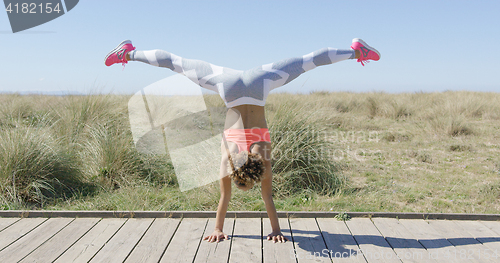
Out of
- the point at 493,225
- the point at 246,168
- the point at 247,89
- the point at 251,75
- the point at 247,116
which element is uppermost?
the point at 251,75

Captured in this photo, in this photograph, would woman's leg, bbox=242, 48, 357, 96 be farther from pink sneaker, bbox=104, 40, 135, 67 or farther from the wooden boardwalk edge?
the wooden boardwalk edge

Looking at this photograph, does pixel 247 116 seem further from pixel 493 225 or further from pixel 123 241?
pixel 493 225

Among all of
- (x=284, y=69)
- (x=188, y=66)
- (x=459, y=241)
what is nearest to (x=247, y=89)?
(x=284, y=69)

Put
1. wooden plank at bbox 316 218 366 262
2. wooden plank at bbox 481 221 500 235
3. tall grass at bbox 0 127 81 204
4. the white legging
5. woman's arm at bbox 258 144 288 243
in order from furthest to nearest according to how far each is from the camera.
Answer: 1. tall grass at bbox 0 127 81 204
2. wooden plank at bbox 481 221 500 235
3. woman's arm at bbox 258 144 288 243
4. the white legging
5. wooden plank at bbox 316 218 366 262

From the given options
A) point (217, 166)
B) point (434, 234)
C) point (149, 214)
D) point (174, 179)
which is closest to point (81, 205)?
point (149, 214)

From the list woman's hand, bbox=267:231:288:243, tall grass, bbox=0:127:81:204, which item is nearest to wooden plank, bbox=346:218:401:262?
woman's hand, bbox=267:231:288:243

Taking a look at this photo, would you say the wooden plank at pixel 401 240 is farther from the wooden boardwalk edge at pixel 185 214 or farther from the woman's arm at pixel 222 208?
the woman's arm at pixel 222 208

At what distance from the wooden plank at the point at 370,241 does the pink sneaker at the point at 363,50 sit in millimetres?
1417

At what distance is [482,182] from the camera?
487cm

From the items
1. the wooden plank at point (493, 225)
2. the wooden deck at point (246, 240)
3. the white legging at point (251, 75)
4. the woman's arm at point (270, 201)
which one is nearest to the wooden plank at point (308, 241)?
the wooden deck at point (246, 240)

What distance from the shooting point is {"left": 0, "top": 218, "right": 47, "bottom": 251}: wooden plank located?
109 inches

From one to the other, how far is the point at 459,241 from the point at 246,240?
1694 mm

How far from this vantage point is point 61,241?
2.77 meters

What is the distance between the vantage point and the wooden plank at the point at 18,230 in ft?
9.12
